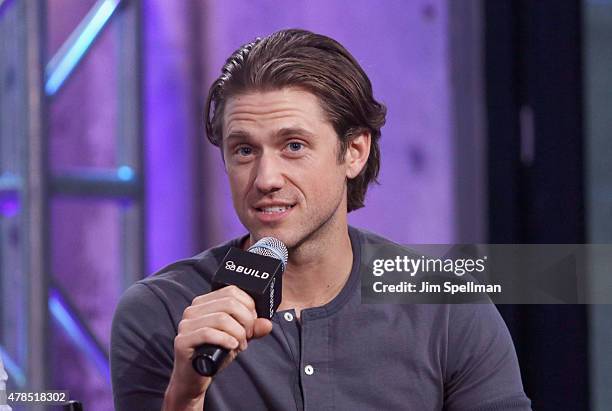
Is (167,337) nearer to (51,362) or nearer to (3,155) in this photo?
(51,362)

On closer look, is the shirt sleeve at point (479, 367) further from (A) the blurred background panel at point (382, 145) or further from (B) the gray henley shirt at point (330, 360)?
(A) the blurred background panel at point (382, 145)

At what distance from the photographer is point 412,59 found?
2273 mm

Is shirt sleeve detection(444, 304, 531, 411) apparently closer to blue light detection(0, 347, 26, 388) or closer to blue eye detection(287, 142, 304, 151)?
blue eye detection(287, 142, 304, 151)

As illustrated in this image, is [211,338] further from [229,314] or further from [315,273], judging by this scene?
[315,273]

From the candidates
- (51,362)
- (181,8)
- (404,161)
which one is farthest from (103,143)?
(404,161)

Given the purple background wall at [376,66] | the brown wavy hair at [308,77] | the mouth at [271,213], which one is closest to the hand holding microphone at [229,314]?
the mouth at [271,213]

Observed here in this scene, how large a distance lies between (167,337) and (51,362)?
55cm

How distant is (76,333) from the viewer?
2256mm

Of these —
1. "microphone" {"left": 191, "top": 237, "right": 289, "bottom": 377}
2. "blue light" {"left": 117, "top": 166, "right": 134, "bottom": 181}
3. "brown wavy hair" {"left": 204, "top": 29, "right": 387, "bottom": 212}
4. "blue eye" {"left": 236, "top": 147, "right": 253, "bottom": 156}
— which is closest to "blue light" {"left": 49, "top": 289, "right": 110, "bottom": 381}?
"blue light" {"left": 117, "top": 166, "right": 134, "bottom": 181}

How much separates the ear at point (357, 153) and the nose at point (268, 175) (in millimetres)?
239

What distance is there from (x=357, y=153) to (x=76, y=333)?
83 centimetres

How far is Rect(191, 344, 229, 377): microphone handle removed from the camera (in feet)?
4.11

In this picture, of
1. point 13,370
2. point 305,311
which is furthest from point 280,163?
point 13,370

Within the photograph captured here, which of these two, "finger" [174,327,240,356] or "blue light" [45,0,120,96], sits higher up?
"blue light" [45,0,120,96]
